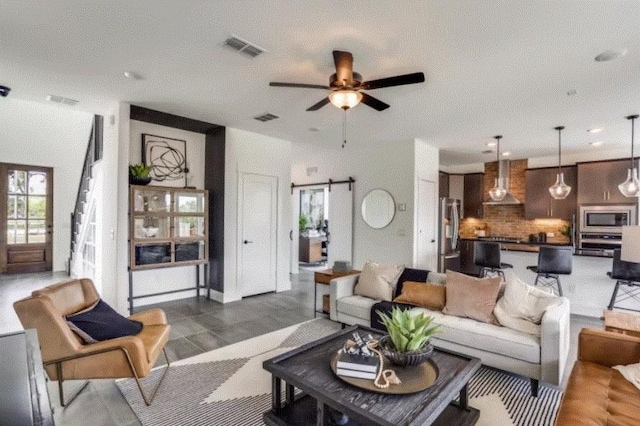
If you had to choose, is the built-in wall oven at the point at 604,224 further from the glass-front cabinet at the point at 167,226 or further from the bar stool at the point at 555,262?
the glass-front cabinet at the point at 167,226

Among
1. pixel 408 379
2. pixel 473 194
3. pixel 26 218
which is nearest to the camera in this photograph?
pixel 408 379

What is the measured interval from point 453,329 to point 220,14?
3.19m

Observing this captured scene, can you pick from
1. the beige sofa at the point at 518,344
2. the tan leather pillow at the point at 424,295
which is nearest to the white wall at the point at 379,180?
the tan leather pillow at the point at 424,295

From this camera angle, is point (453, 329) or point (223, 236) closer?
point (453, 329)

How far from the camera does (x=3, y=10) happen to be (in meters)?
2.32

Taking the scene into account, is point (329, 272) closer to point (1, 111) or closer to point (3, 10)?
point (3, 10)

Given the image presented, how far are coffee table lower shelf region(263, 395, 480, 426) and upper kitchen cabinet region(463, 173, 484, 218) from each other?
22.6 feet

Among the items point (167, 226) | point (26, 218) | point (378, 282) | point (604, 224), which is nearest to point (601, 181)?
point (604, 224)

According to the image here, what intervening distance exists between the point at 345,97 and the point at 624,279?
13.6 feet

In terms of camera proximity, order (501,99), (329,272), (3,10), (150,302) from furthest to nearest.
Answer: (150,302) < (329,272) < (501,99) < (3,10)

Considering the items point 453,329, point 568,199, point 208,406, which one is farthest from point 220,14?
point 568,199

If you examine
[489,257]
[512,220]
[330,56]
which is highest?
[330,56]

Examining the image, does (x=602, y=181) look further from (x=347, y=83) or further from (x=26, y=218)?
(x=26, y=218)

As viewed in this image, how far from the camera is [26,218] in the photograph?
7590mm
